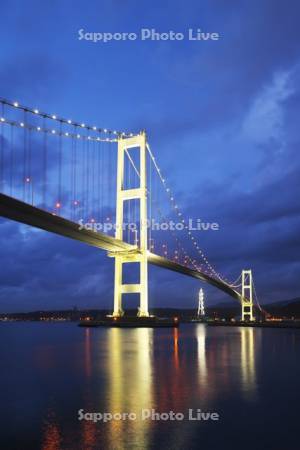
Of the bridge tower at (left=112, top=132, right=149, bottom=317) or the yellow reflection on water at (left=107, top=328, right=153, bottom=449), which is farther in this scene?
the bridge tower at (left=112, top=132, right=149, bottom=317)

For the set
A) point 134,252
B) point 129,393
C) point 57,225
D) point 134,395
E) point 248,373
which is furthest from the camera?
point 134,252

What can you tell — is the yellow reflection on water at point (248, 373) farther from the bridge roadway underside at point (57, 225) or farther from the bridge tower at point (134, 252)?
the bridge tower at point (134, 252)

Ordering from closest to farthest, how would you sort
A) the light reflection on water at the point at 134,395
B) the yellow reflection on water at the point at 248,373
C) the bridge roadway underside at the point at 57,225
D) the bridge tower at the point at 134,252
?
1. the light reflection on water at the point at 134,395
2. the yellow reflection on water at the point at 248,373
3. the bridge roadway underside at the point at 57,225
4. the bridge tower at the point at 134,252

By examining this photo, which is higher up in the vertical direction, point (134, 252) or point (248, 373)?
point (134, 252)

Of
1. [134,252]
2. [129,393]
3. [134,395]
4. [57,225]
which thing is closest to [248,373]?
[129,393]

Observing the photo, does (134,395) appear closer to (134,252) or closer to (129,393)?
(129,393)

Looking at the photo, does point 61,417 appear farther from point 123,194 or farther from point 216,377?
point 123,194

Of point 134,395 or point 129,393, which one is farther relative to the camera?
point 129,393

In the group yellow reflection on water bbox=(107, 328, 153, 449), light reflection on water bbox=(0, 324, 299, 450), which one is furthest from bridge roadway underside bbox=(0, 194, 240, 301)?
light reflection on water bbox=(0, 324, 299, 450)

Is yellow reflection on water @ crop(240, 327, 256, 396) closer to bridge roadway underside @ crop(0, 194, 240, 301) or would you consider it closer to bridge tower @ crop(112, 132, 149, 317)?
bridge roadway underside @ crop(0, 194, 240, 301)

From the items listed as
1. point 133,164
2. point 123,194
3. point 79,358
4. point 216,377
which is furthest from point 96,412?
point 133,164

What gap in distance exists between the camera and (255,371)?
1653cm

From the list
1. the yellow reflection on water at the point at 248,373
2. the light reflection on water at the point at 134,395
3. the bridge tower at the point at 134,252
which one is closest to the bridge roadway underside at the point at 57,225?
the bridge tower at the point at 134,252

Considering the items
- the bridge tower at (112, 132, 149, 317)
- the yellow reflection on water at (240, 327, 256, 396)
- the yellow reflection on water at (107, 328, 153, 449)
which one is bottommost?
the yellow reflection on water at (240, 327, 256, 396)
